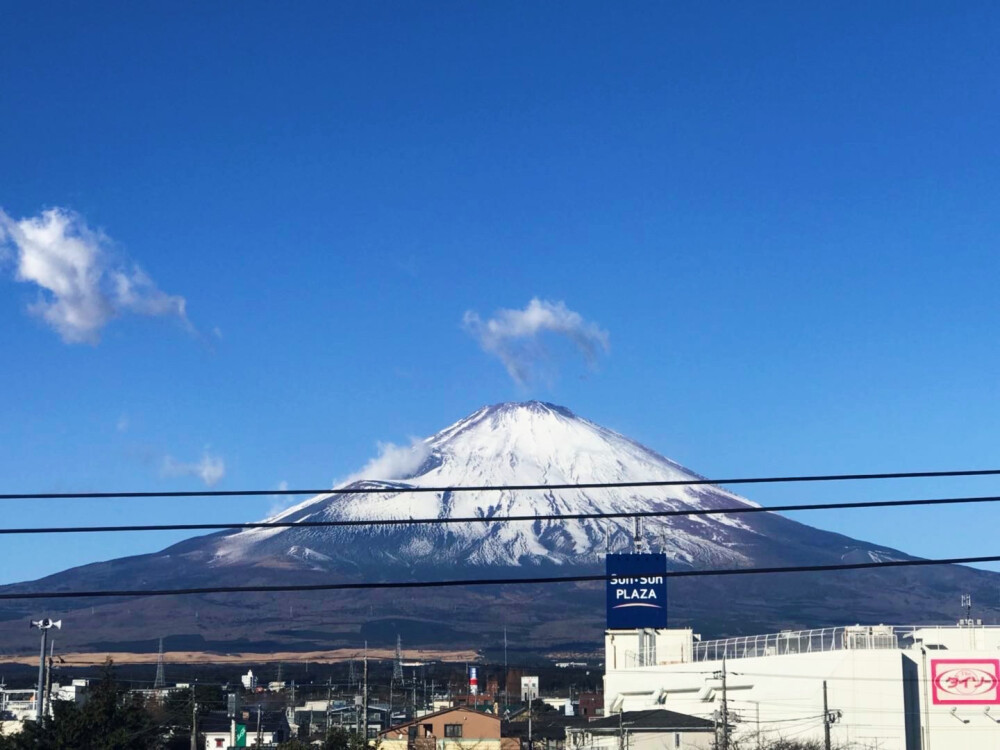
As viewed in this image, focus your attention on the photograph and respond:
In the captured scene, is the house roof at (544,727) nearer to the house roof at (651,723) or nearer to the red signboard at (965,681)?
the house roof at (651,723)

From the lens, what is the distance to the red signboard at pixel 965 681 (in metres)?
77.8

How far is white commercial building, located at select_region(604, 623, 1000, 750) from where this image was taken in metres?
78.2

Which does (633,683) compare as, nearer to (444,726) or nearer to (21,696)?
(444,726)

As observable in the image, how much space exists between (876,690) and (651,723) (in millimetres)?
13224

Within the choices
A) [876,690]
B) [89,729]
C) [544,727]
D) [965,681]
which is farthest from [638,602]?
[89,729]

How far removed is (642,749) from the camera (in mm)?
82438

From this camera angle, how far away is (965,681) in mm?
78750

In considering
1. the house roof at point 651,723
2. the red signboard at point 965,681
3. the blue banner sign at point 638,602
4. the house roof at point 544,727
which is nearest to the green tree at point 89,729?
the house roof at point 651,723

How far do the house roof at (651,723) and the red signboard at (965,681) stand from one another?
13.1 metres

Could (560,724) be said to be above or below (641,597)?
below

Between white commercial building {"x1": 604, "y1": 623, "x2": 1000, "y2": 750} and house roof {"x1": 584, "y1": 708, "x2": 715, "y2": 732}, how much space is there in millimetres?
1517

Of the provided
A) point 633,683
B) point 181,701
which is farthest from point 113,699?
point 181,701

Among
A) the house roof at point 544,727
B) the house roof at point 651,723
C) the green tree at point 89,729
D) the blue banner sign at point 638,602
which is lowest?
the house roof at point 544,727

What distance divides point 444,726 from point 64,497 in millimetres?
75478
